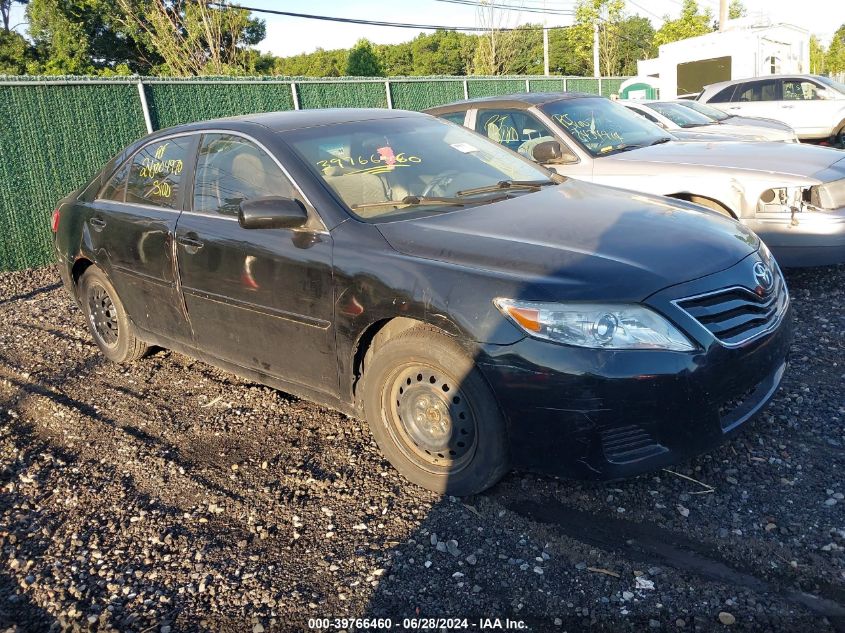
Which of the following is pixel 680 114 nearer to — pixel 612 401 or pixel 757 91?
pixel 757 91

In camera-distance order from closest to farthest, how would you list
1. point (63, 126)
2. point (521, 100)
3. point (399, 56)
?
1. point (521, 100)
2. point (63, 126)
3. point (399, 56)

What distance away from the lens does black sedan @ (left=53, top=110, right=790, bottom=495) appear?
112 inches

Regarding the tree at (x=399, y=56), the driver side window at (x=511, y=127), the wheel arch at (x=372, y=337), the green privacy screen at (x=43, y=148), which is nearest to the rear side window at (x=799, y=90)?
the driver side window at (x=511, y=127)

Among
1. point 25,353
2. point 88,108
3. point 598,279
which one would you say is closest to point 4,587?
point 598,279

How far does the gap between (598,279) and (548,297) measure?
0.75 ft

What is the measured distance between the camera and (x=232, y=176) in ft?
13.4

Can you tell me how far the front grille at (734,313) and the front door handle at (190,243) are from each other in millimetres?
2641

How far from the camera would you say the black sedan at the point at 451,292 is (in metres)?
2.85

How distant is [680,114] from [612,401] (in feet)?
31.5

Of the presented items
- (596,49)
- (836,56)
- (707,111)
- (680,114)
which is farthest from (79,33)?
(836,56)

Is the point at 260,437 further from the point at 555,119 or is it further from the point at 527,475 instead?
the point at 555,119

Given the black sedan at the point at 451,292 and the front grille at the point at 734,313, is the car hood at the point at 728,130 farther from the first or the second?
the front grille at the point at 734,313

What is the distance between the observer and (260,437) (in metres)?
4.12

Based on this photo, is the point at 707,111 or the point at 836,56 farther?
the point at 836,56
